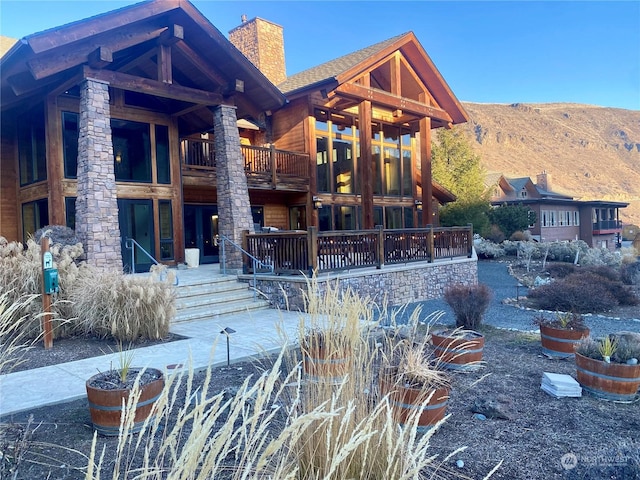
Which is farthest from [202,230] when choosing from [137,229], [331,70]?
[331,70]

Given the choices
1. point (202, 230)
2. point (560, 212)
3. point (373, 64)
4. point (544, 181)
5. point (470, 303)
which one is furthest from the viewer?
point (544, 181)

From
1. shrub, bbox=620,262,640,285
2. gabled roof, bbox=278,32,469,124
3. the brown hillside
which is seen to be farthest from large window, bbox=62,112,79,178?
the brown hillside

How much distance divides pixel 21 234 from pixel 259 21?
1312 cm

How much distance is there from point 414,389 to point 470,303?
12.8 ft

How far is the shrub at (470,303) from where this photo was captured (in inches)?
264

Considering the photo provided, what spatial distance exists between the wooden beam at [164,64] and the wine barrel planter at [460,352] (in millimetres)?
8584

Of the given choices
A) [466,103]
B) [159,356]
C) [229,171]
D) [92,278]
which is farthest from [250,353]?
[466,103]

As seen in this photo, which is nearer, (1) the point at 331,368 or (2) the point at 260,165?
(1) the point at 331,368

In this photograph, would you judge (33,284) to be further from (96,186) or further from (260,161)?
(260,161)

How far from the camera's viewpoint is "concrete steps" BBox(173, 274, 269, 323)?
8312mm

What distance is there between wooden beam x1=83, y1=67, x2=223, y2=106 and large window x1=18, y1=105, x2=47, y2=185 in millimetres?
2585

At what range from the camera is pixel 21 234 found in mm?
12125

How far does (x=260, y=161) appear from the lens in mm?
14492

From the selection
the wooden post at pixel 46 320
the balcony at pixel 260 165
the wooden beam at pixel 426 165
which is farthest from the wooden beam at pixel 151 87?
the wooden beam at pixel 426 165
